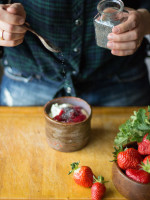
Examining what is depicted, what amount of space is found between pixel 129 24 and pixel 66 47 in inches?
12.0

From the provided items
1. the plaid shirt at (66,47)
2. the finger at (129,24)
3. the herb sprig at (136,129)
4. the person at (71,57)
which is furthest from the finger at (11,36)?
the herb sprig at (136,129)

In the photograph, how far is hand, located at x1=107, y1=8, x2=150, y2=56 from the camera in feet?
3.33

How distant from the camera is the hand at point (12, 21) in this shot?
94cm

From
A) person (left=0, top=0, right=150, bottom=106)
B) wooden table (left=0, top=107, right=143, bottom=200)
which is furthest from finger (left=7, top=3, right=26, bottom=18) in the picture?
wooden table (left=0, top=107, right=143, bottom=200)

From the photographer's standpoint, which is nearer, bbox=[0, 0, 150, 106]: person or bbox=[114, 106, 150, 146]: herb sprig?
bbox=[114, 106, 150, 146]: herb sprig

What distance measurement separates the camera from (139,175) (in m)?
0.87

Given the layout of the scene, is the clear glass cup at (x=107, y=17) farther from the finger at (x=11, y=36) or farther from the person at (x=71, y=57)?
the finger at (x=11, y=36)

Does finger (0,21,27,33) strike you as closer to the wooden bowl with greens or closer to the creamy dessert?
the creamy dessert

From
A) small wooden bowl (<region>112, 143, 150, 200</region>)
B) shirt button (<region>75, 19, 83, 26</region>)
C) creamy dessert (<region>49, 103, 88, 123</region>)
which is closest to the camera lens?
small wooden bowl (<region>112, 143, 150, 200</region>)

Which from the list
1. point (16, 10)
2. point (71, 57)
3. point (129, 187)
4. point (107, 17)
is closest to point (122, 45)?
point (107, 17)

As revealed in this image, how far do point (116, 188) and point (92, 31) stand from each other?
61 cm

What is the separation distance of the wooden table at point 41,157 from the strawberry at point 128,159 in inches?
4.4

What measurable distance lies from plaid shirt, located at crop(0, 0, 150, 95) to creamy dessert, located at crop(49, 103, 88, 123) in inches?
8.1

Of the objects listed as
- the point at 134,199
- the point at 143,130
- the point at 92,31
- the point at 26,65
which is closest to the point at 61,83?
the point at 26,65
